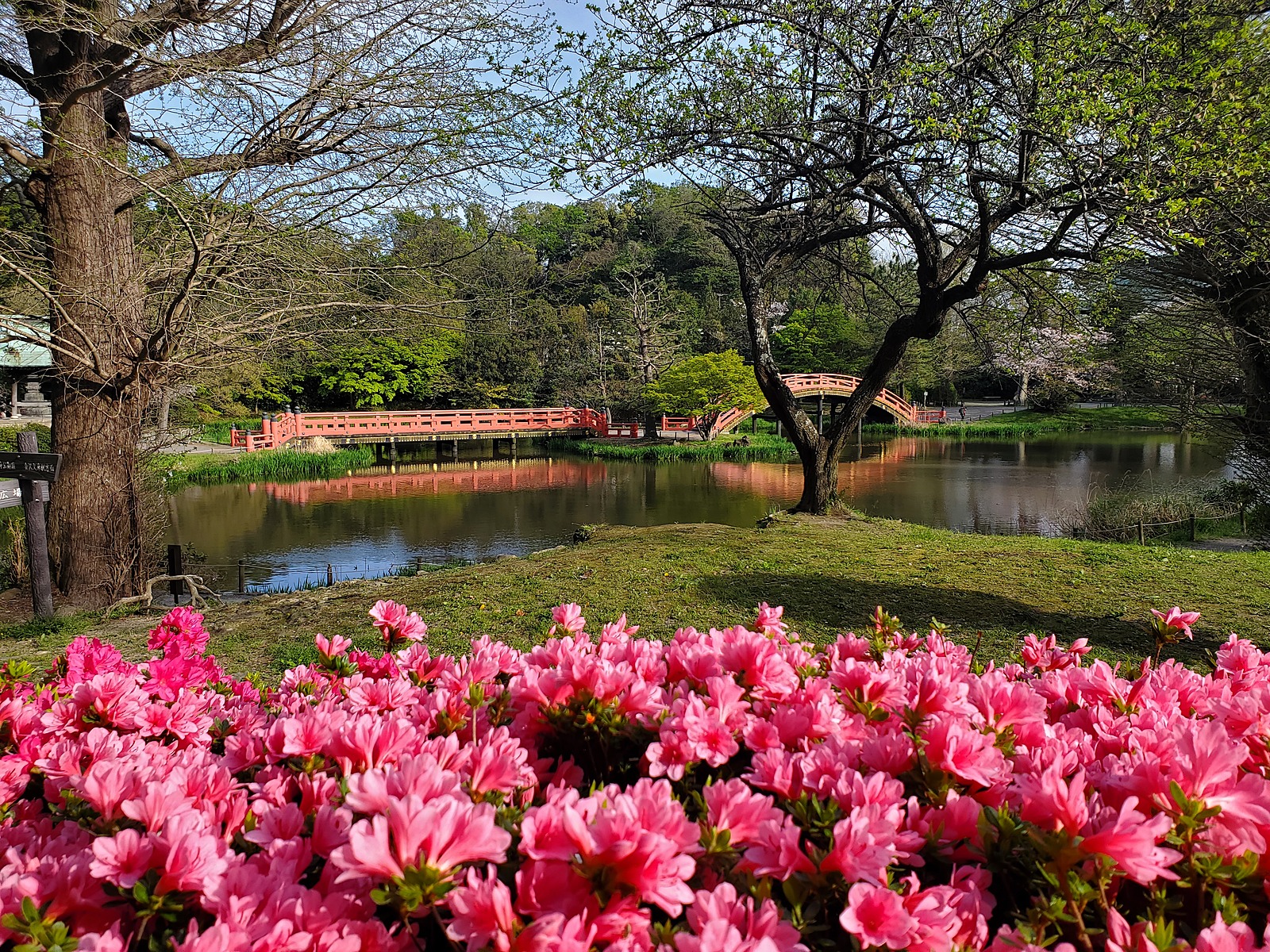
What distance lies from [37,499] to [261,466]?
15.6 m

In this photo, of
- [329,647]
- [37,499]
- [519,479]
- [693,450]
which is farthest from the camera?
[693,450]

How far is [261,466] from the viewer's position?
19.7 m

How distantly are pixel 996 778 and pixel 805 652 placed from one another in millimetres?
608

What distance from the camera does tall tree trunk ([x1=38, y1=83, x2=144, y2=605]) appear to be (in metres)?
5.42

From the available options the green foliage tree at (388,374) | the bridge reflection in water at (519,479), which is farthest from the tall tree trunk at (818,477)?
the green foliage tree at (388,374)

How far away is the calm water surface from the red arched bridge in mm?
1568

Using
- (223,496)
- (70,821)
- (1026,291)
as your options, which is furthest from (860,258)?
(223,496)

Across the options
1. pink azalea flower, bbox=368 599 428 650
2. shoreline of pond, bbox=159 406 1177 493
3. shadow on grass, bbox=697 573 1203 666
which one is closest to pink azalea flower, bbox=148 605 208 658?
pink azalea flower, bbox=368 599 428 650

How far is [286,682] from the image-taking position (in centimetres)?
152

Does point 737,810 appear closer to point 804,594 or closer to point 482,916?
point 482,916

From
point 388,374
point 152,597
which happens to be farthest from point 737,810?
point 388,374

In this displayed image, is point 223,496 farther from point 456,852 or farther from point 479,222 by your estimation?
point 456,852

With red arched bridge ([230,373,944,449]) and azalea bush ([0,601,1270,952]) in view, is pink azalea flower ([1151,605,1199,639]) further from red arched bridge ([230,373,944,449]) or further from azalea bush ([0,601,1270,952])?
red arched bridge ([230,373,944,449])

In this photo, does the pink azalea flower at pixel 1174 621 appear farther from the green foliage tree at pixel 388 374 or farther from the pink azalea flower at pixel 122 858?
the green foliage tree at pixel 388 374
